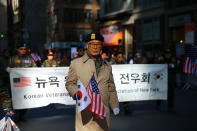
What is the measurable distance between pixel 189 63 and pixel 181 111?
63.5 inches

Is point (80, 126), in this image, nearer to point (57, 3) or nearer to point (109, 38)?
point (109, 38)

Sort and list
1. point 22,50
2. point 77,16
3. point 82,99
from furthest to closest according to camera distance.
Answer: point 77,16 → point 22,50 → point 82,99

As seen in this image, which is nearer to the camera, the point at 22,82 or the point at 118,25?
the point at 22,82

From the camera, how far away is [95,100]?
439 cm

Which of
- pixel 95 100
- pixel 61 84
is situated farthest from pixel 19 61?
pixel 95 100

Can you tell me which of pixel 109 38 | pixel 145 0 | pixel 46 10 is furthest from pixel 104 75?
pixel 46 10

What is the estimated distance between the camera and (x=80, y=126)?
454 cm

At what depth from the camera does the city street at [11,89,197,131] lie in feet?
26.6

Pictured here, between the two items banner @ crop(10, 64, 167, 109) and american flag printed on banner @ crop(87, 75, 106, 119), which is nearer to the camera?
american flag printed on banner @ crop(87, 75, 106, 119)

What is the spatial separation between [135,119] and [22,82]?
307 centimetres

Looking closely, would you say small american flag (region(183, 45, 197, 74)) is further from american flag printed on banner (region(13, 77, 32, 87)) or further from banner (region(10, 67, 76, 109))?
american flag printed on banner (region(13, 77, 32, 87))

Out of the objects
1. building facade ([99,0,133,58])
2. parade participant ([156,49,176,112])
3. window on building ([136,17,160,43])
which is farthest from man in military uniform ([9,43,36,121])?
building facade ([99,0,133,58])

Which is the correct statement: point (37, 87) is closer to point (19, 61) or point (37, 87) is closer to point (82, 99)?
point (19, 61)

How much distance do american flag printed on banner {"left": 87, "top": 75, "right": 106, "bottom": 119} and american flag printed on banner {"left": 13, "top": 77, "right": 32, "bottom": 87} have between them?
4.91m
